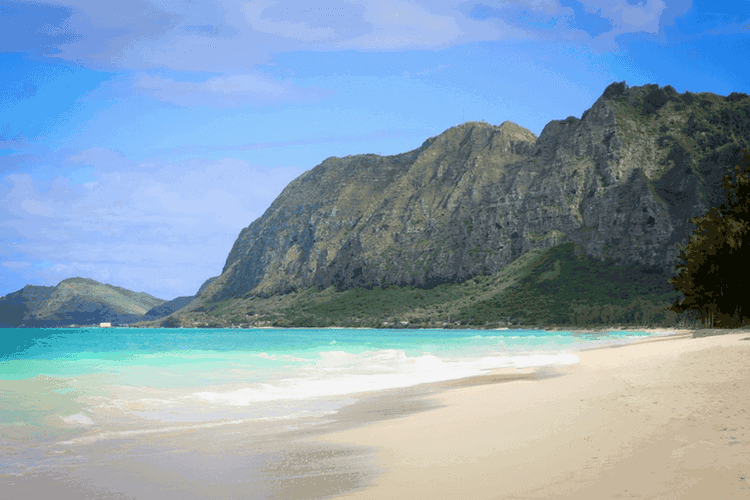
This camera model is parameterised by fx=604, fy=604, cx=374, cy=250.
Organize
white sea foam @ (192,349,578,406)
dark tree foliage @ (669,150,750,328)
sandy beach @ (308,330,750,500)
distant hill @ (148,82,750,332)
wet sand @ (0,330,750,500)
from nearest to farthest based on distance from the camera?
sandy beach @ (308,330,750,500) → wet sand @ (0,330,750,500) → white sea foam @ (192,349,578,406) → dark tree foliage @ (669,150,750,328) → distant hill @ (148,82,750,332)

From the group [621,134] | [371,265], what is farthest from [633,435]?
[371,265]

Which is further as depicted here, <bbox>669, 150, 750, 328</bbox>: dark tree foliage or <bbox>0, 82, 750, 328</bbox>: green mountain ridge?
<bbox>0, 82, 750, 328</bbox>: green mountain ridge

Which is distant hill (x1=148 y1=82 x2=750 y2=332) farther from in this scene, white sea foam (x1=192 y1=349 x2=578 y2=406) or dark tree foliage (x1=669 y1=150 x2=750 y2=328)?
white sea foam (x1=192 y1=349 x2=578 y2=406)

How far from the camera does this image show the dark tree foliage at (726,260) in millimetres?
43094

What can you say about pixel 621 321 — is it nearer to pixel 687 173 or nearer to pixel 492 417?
pixel 687 173

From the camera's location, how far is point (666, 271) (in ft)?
407

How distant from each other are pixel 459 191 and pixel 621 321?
72.3 meters

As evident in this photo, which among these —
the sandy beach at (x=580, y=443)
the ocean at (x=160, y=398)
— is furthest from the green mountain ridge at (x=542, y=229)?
the sandy beach at (x=580, y=443)

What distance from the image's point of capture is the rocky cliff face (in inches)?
5157

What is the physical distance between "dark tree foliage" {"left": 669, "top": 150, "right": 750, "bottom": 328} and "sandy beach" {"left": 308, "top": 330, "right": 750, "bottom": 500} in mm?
32177

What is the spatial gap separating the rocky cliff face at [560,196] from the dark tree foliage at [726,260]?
2815 inches

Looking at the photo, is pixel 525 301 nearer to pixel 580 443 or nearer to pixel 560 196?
pixel 560 196

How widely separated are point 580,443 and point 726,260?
42.3 metres

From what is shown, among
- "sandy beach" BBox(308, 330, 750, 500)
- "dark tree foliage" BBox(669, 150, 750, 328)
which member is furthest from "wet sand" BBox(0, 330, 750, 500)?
"dark tree foliage" BBox(669, 150, 750, 328)
